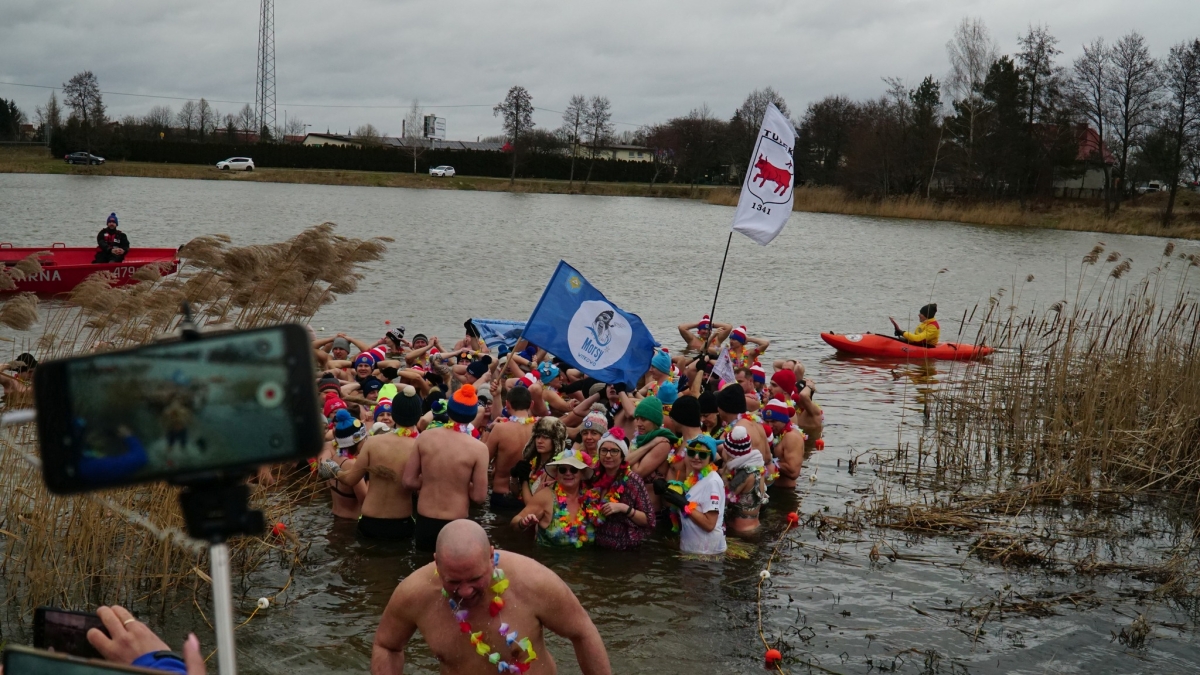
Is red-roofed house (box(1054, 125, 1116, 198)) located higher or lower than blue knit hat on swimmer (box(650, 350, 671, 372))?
higher

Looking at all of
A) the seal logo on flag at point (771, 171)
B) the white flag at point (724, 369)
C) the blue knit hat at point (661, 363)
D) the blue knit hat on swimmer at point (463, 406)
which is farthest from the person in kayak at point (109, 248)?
the blue knit hat on swimmer at point (463, 406)

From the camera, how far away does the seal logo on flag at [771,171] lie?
39.6ft

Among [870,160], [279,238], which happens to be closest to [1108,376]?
[279,238]

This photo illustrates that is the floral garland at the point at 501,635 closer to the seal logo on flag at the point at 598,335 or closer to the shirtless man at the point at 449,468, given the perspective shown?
the shirtless man at the point at 449,468

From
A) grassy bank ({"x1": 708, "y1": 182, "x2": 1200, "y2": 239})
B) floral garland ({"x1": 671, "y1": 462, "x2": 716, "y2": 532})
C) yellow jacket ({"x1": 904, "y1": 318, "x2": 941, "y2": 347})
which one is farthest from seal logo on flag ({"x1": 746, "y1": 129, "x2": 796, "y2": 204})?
grassy bank ({"x1": 708, "y1": 182, "x2": 1200, "y2": 239})

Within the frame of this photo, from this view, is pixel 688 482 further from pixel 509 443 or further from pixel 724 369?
pixel 724 369

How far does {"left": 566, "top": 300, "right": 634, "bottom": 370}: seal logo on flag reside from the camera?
1023 cm

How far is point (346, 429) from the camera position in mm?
8984

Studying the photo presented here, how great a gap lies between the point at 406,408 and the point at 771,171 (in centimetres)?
593

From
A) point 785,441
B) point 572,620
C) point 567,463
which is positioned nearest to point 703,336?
point 785,441

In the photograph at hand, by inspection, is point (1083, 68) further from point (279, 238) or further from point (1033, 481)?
point (1033, 481)

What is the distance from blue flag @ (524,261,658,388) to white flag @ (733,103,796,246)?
7.73 feet

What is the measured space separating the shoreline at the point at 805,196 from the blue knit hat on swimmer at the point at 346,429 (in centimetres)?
4372

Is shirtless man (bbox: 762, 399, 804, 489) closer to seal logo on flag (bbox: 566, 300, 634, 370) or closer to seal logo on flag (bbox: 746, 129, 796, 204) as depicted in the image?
seal logo on flag (bbox: 566, 300, 634, 370)
